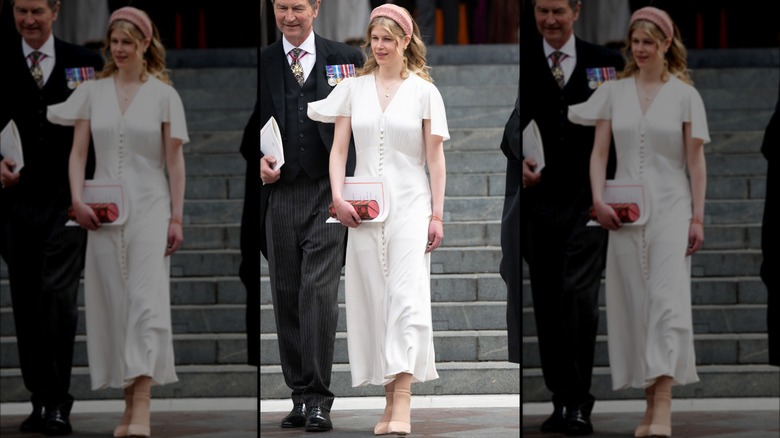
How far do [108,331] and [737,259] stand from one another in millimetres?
1500

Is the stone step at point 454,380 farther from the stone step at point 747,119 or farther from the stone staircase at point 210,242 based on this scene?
the stone step at point 747,119

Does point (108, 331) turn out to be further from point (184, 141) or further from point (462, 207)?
point (462, 207)

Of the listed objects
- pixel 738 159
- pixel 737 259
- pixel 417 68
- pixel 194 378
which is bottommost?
pixel 194 378

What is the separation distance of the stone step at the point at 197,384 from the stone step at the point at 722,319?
2.28 feet

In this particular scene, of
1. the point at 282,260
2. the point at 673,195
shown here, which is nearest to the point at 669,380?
the point at 673,195

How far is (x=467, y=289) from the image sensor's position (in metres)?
7.21

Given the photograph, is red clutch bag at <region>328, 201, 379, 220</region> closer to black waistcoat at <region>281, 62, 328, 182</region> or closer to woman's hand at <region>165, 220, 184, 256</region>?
black waistcoat at <region>281, 62, 328, 182</region>

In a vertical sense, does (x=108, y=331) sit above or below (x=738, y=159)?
below

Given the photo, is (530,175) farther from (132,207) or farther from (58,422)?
(58,422)

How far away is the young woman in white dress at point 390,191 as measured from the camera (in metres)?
5.08

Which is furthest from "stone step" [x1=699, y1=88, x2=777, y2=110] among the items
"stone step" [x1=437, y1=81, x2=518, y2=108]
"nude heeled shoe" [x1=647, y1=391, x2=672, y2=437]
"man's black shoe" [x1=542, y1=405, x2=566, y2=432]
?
"stone step" [x1=437, y1=81, x2=518, y2=108]

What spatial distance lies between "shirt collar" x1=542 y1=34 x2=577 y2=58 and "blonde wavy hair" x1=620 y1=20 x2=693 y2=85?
4.4 inches

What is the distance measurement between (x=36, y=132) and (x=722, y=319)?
5.59 ft

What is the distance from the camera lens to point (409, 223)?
511cm
